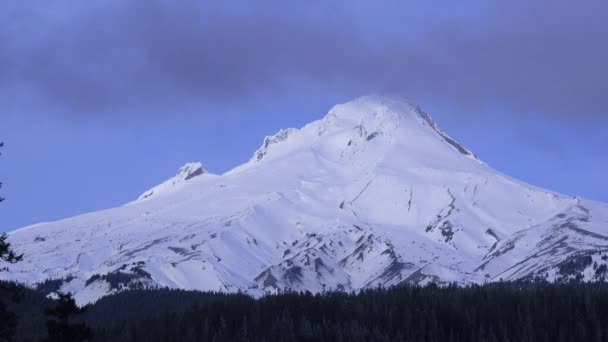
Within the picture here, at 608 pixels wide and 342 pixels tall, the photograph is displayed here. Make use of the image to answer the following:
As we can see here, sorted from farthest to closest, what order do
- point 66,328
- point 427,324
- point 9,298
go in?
1. point 427,324
2. point 66,328
3. point 9,298

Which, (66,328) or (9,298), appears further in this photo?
(66,328)

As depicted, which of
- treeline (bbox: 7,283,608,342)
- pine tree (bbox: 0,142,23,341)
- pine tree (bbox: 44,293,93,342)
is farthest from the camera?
treeline (bbox: 7,283,608,342)

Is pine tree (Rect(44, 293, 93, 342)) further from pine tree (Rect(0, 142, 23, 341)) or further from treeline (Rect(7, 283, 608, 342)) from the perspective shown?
treeline (Rect(7, 283, 608, 342))

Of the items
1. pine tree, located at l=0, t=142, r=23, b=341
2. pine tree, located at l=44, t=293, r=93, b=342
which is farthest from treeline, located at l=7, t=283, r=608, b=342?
pine tree, located at l=0, t=142, r=23, b=341

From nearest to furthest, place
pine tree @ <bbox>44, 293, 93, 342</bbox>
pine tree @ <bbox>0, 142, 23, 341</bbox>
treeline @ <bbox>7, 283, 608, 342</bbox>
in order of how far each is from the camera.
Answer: pine tree @ <bbox>0, 142, 23, 341</bbox> < pine tree @ <bbox>44, 293, 93, 342</bbox> < treeline @ <bbox>7, 283, 608, 342</bbox>

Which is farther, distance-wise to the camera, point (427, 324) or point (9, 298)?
point (427, 324)

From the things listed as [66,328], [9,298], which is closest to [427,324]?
[66,328]

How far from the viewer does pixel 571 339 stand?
170 meters

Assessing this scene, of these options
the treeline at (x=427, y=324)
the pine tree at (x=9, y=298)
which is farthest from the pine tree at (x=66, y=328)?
the treeline at (x=427, y=324)

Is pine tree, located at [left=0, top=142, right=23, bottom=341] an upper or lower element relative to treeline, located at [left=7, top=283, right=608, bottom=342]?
lower

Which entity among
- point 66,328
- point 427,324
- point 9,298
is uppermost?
point 427,324

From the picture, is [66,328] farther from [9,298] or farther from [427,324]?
[427,324]

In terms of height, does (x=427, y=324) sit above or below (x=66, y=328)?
above

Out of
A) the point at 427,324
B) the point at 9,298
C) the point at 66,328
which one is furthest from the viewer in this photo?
the point at 427,324
